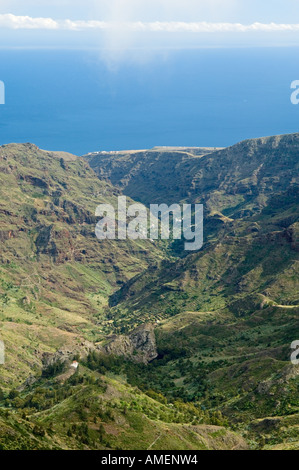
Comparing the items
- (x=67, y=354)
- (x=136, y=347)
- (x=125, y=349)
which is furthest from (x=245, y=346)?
(x=67, y=354)

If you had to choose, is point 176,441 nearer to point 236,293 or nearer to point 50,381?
point 50,381

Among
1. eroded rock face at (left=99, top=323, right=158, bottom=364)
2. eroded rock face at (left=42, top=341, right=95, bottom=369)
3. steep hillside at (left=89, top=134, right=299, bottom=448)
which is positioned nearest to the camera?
steep hillside at (left=89, top=134, right=299, bottom=448)

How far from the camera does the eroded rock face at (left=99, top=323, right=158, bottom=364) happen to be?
14088cm

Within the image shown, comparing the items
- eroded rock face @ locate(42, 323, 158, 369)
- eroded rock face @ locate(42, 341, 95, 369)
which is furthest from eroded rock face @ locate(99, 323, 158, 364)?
eroded rock face @ locate(42, 341, 95, 369)

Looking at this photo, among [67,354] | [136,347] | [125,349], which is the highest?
[67,354]

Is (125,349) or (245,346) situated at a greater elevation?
(245,346)

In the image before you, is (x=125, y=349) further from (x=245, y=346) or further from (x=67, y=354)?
(x=245, y=346)

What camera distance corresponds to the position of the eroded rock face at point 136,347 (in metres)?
141

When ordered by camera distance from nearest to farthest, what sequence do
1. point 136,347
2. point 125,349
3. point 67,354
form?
1. point 67,354
2. point 125,349
3. point 136,347

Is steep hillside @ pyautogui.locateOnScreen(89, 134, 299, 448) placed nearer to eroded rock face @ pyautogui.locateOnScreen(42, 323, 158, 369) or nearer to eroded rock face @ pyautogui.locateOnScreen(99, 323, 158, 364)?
eroded rock face @ pyautogui.locateOnScreen(99, 323, 158, 364)

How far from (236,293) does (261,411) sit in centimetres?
9248

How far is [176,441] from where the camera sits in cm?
7938

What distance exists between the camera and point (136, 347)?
483 feet
